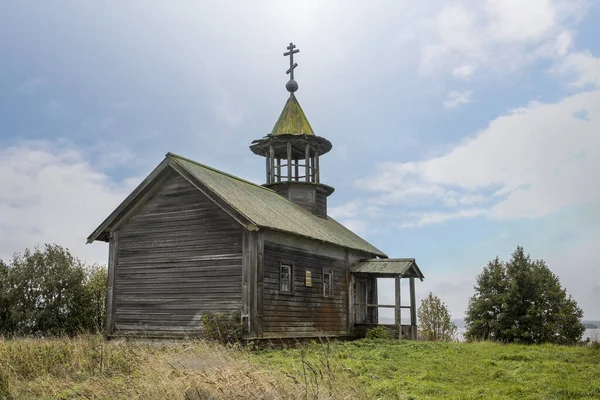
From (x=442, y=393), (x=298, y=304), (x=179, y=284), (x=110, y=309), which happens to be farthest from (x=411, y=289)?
(x=442, y=393)

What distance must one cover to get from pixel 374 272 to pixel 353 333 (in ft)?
9.17

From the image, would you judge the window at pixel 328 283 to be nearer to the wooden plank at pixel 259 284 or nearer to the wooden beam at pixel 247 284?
the wooden plank at pixel 259 284

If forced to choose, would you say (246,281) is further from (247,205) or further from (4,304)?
(4,304)

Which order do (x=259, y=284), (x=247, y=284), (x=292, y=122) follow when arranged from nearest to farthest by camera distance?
1. (x=247, y=284)
2. (x=259, y=284)
3. (x=292, y=122)

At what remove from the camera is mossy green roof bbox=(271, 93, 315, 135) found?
101 feet

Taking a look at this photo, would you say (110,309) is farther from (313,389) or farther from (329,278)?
(313,389)

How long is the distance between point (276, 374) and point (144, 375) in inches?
118

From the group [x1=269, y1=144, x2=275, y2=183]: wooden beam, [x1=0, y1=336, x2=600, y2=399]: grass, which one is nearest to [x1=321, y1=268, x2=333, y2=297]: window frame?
[x1=0, y1=336, x2=600, y2=399]: grass

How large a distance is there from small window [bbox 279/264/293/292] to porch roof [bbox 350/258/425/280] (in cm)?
546

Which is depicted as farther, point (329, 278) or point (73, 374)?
point (329, 278)

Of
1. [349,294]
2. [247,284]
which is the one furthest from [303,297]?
[349,294]

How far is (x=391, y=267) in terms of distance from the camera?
27.4 m

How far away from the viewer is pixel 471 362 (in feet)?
54.2

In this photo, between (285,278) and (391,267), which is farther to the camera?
(391,267)
